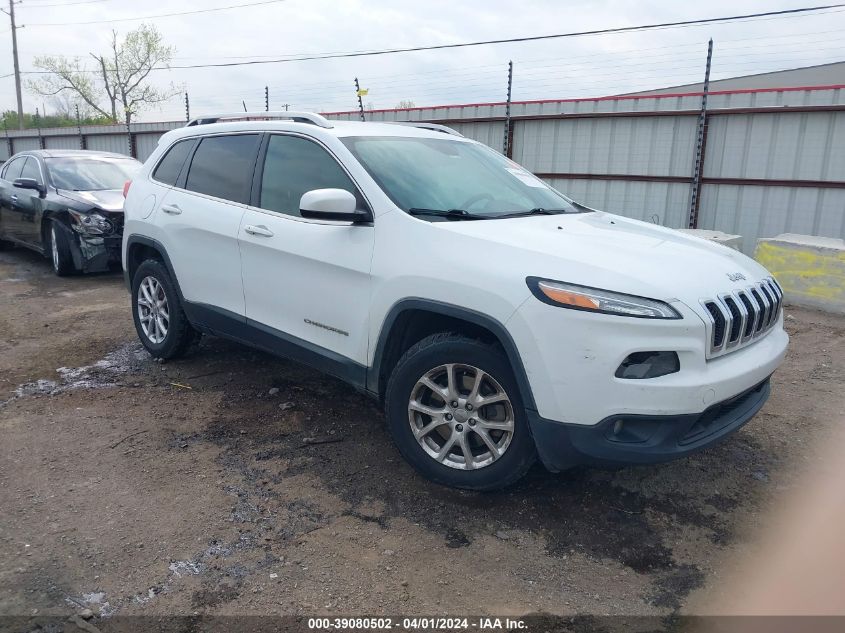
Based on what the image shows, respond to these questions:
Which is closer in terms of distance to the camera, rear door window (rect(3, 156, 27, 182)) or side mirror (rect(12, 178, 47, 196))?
side mirror (rect(12, 178, 47, 196))

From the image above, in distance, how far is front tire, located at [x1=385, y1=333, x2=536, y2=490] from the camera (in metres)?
3.06

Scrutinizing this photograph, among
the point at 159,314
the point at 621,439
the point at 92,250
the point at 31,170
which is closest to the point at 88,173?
the point at 31,170

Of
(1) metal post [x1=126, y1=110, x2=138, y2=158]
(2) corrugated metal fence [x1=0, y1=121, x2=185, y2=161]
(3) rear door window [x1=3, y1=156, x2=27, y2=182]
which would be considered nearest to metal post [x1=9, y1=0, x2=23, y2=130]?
(2) corrugated metal fence [x1=0, y1=121, x2=185, y2=161]

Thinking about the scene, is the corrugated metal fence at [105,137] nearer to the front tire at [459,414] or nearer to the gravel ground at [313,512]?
the gravel ground at [313,512]

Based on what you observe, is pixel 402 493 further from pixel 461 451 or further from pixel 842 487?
pixel 842 487

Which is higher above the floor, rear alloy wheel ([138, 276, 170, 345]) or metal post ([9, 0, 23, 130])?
metal post ([9, 0, 23, 130])

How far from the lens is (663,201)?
34.7 ft

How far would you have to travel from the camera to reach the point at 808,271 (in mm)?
7348

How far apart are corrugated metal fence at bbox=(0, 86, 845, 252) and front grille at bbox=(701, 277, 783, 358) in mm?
6940

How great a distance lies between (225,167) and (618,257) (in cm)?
281

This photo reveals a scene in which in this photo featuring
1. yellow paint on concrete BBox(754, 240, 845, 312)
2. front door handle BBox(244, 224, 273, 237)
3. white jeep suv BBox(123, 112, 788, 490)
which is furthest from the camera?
yellow paint on concrete BBox(754, 240, 845, 312)

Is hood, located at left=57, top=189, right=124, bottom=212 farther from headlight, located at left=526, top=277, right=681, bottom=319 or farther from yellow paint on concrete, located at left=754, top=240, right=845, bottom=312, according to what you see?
yellow paint on concrete, located at left=754, top=240, right=845, bottom=312

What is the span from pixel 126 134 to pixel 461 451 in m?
21.3

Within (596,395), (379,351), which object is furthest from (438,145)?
(596,395)
